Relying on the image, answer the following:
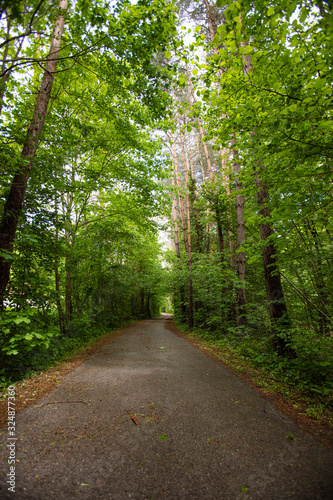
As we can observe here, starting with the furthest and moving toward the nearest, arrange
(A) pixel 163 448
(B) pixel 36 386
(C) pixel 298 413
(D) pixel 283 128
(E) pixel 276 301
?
(E) pixel 276 301, (B) pixel 36 386, (C) pixel 298 413, (D) pixel 283 128, (A) pixel 163 448

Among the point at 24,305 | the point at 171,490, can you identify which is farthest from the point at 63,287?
the point at 171,490

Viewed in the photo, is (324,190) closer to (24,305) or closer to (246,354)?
(246,354)

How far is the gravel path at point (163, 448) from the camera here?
5.37 feet

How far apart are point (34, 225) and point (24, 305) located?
1.80m

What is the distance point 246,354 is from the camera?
5.77m

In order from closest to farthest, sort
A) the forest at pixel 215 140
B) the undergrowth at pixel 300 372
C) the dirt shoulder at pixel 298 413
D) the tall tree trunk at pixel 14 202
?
the dirt shoulder at pixel 298 413, the forest at pixel 215 140, the undergrowth at pixel 300 372, the tall tree trunk at pixel 14 202

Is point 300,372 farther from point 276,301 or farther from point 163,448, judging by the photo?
point 163,448

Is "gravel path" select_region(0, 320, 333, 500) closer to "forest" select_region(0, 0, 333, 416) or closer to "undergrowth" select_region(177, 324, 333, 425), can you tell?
"undergrowth" select_region(177, 324, 333, 425)

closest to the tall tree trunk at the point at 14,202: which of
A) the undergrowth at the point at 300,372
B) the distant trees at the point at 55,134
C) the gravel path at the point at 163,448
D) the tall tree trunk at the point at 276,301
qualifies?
the distant trees at the point at 55,134

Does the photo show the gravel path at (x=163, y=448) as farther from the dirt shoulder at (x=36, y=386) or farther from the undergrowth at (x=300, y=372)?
the undergrowth at (x=300, y=372)


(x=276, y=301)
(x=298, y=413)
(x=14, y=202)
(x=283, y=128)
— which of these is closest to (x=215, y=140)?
(x=283, y=128)

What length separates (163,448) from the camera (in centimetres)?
208

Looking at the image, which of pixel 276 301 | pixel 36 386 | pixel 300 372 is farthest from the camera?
pixel 276 301

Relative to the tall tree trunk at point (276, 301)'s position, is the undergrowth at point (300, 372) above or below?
below
